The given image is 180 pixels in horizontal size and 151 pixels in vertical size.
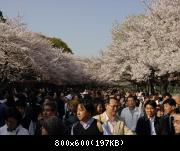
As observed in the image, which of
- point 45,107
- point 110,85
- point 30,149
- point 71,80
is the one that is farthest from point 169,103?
point 110,85

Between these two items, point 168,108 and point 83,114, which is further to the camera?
point 168,108

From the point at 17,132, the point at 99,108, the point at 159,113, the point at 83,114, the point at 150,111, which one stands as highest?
the point at 99,108

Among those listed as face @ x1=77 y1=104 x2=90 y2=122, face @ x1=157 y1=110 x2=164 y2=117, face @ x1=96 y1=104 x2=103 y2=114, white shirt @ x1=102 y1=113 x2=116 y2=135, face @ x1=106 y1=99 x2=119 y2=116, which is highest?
Result: face @ x1=96 y1=104 x2=103 y2=114

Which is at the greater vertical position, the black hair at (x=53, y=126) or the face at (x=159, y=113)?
the face at (x=159, y=113)

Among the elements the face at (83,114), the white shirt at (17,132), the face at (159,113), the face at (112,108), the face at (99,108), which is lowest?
the white shirt at (17,132)

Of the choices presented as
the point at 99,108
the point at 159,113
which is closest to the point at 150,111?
the point at 159,113

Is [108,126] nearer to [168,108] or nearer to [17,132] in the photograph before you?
[17,132]

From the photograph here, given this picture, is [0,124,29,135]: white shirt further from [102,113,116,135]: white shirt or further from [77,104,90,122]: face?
[102,113,116,135]: white shirt

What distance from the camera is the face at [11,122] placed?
7.35 m

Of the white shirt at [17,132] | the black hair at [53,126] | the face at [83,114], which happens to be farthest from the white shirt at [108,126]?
the white shirt at [17,132]

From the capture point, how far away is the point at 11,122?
737 centimetres

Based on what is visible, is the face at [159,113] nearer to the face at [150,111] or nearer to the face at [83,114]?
the face at [150,111]

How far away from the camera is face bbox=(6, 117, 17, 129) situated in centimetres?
735

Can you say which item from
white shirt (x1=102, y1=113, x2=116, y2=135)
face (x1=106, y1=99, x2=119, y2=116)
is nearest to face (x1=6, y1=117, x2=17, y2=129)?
white shirt (x1=102, y1=113, x2=116, y2=135)
